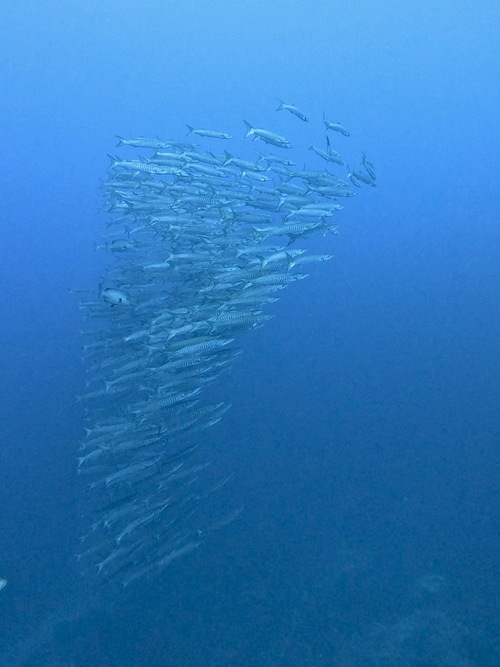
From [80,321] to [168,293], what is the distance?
3.20 metres

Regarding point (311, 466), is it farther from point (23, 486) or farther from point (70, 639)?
point (23, 486)

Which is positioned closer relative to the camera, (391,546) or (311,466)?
(391,546)

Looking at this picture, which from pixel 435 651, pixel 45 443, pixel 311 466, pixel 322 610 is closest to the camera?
pixel 435 651

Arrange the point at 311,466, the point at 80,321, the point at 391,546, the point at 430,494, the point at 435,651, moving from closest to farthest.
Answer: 1. the point at 435,651
2. the point at 391,546
3. the point at 430,494
4. the point at 311,466
5. the point at 80,321

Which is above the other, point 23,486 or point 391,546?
point 23,486

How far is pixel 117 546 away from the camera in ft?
14.8

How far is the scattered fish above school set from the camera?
4.66 metres

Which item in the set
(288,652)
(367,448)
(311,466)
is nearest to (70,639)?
(288,652)

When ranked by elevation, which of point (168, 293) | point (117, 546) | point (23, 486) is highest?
point (168, 293)

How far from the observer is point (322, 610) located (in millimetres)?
4355

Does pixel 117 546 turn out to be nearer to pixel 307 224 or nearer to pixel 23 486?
pixel 23 486

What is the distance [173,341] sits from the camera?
17.1 feet

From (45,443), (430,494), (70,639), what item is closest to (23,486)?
(45,443)

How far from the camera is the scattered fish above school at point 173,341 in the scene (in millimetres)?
4664
